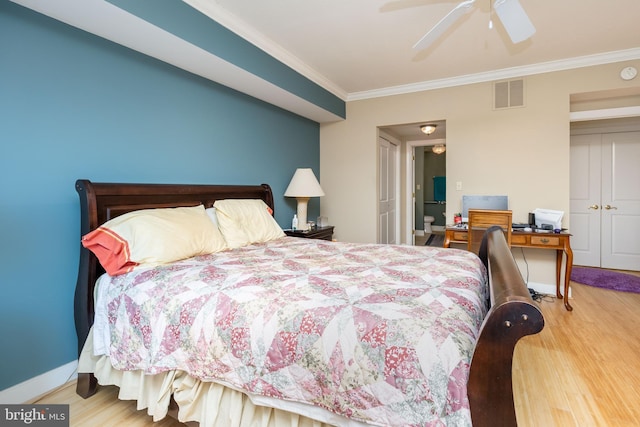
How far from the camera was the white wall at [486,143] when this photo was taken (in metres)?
3.55

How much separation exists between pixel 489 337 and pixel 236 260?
151 centimetres

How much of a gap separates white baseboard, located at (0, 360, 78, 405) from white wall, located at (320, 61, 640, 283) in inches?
133

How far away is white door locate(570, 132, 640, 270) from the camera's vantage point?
464 cm

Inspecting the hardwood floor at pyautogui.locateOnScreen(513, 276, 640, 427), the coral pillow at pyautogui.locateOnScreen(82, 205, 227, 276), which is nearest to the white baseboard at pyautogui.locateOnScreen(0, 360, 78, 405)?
the coral pillow at pyautogui.locateOnScreen(82, 205, 227, 276)

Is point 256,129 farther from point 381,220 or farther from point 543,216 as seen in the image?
point 543,216

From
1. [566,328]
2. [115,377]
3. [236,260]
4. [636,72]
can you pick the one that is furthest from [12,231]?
[636,72]

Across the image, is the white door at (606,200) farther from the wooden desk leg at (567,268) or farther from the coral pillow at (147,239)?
the coral pillow at (147,239)

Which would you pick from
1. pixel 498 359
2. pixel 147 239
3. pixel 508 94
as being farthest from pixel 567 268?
pixel 147 239

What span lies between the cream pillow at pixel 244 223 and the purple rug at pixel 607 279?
13.1 feet

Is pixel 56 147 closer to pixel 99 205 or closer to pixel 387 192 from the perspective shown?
pixel 99 205

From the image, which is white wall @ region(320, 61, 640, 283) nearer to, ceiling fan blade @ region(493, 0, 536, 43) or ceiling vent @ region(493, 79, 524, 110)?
ceiling vent @ region(493, 79, 524, 110)

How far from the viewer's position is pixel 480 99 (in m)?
3.88

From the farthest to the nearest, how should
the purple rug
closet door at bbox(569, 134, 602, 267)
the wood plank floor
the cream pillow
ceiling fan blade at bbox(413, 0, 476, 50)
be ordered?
closet door at bbox(569, 134, 602, 267) < the purple rug < the cream pillow < ceiling fan blade at bbox(413, 0, 476, 50) < the wood plank floor

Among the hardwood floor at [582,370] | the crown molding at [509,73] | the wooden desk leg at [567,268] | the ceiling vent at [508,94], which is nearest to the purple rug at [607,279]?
the hardwood floor at [582,370]
